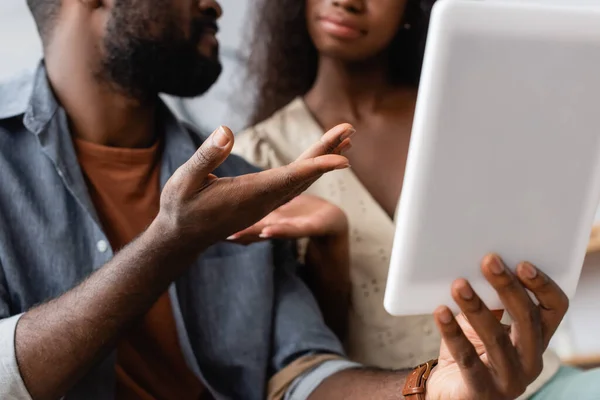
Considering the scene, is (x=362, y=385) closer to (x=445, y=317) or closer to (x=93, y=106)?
(x=445, y=317)

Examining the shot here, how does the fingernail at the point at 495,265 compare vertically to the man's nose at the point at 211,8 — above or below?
below

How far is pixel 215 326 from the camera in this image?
762mm

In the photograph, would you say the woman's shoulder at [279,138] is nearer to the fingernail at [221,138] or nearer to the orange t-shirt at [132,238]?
the orange t-shirt at [132,238]

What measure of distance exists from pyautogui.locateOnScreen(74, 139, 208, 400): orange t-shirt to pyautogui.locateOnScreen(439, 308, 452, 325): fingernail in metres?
0.35

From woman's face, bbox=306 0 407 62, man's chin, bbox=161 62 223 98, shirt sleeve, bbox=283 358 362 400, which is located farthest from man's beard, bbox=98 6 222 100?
shirt sleeve, bbox=283 358 362 400

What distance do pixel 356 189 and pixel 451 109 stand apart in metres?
0.35

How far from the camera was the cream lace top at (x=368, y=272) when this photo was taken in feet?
2.62

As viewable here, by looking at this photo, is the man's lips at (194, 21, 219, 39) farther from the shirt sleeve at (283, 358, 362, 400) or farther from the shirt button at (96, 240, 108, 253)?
the shirt sleeve at (283, 358, 362, 400)

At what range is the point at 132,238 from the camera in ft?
2.38

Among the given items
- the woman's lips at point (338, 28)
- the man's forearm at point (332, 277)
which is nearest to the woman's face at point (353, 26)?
the woman's lips at point (338, 28)

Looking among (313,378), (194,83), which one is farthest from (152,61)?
(313,378)

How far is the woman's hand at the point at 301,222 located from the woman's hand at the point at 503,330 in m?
0.27

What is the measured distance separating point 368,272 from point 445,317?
314mm

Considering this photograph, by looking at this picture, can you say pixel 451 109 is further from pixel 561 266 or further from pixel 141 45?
pixel 141 45
